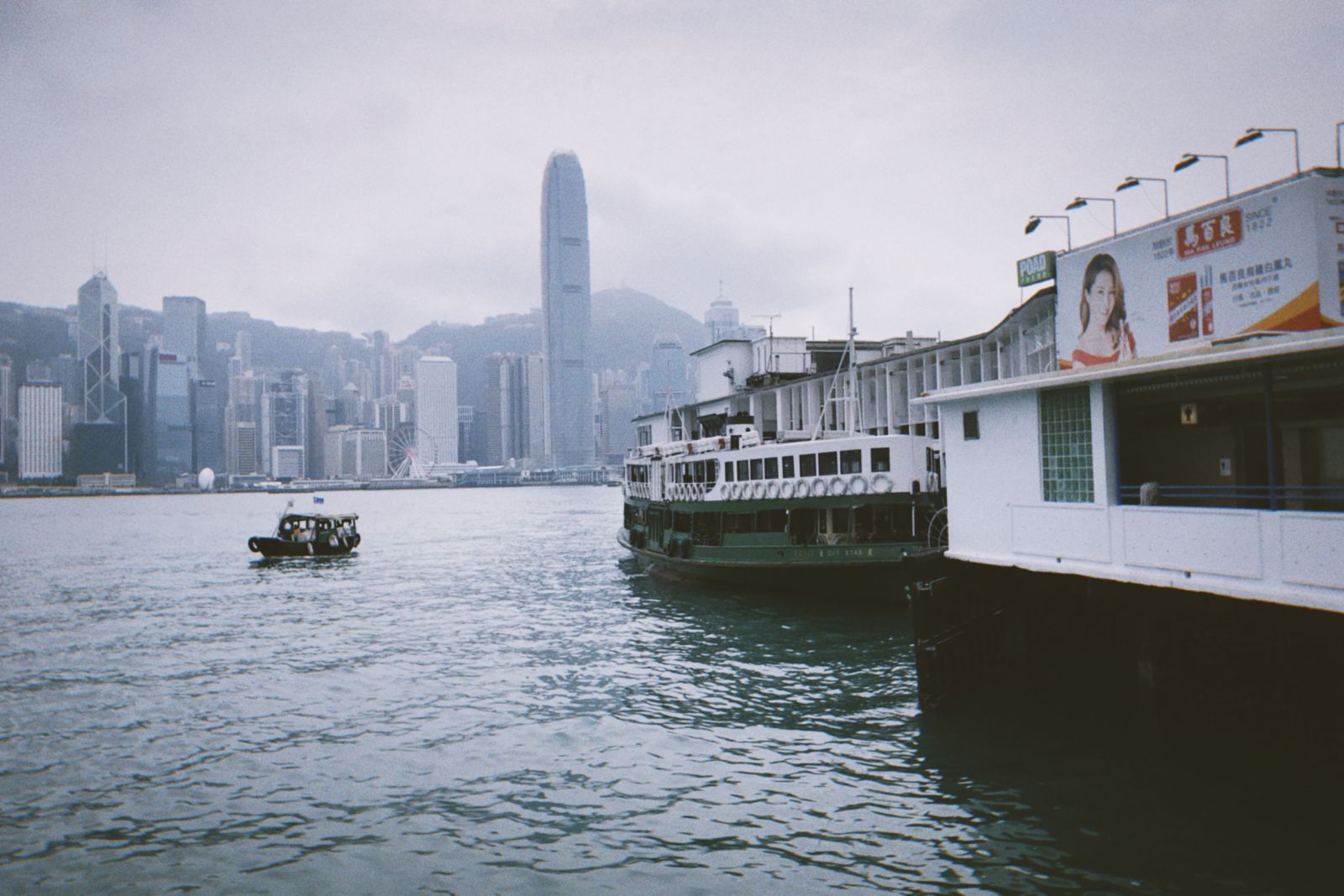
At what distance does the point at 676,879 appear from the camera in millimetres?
11586

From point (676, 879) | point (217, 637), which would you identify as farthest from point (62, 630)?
point (676, 879)

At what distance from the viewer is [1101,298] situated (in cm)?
3020

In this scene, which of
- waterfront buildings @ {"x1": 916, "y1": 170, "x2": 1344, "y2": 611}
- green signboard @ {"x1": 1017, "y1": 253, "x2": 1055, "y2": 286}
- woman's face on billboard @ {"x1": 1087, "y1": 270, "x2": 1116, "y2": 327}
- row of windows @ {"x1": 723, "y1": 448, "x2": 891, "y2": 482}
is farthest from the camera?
green signboard @ {"x1": 1017, "y1": 253, "x2": 1055, "y2": 286}

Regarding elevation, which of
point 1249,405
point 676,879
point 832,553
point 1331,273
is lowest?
point 676,879

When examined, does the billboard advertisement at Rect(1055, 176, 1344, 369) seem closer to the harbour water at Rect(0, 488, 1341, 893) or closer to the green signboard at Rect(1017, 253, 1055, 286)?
the green signboard at Rect(1017, 253, 1055, 286)

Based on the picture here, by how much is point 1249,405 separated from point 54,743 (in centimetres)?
2568

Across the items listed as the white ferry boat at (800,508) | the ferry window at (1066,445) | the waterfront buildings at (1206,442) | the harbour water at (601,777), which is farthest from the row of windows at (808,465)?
the ferry window at (1066,445)

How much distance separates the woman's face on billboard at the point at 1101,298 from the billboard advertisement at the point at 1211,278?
0.03 m

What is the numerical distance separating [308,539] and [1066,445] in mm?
58858

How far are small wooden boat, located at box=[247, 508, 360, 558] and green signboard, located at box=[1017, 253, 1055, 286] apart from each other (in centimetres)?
4735

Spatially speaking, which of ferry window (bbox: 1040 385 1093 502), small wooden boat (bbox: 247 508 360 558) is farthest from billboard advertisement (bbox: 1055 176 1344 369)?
small wooden boat (bbox: 247 508 360 558)

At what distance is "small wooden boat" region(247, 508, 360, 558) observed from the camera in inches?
2399

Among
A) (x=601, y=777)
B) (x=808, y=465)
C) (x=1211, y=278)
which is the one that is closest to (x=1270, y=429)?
(x=601, y=777)

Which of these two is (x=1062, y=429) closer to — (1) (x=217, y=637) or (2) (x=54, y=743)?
(2) (x=54, y=743)
